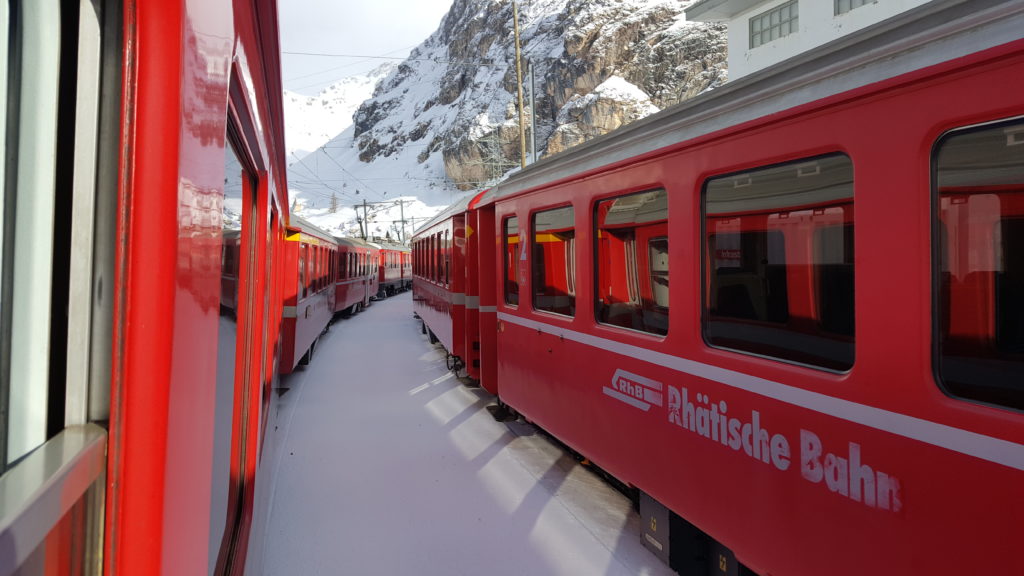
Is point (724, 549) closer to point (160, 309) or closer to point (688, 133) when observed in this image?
point (688, 133)

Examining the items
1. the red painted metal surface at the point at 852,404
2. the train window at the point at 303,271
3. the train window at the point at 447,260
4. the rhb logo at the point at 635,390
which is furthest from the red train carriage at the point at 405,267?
the red painted metal surface at the point at 852,404

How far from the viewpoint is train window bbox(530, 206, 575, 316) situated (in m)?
4.27

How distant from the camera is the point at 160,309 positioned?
A: 2.60 ft

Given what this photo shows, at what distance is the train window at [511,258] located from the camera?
209 inches

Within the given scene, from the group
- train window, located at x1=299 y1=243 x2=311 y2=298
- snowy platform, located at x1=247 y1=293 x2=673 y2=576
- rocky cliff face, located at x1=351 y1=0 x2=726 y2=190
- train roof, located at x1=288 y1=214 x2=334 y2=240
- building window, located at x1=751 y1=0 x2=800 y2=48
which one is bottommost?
snowy platform, located at x1=247 y1=293 x2=673 y2=576

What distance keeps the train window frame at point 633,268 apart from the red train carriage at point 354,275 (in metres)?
10.4

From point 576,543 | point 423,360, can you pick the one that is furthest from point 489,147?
point 576,543

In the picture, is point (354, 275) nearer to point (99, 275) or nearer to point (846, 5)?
point (846, 5)

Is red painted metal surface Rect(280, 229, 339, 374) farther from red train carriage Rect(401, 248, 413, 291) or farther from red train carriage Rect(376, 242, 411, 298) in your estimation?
red train carriage Rect(401, 248, 413, 291)

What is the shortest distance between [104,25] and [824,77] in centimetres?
227

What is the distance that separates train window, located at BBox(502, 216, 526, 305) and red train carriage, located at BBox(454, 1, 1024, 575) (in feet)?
5.42

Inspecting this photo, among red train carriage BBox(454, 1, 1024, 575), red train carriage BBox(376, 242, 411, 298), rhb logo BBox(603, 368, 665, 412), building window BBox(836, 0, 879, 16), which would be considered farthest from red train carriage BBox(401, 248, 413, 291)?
red train carriage BBox(454, 1, 1024, 575)

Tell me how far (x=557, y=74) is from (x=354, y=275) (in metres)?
53.0

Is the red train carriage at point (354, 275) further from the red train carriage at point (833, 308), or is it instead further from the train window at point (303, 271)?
the red train carriage at point (833, 308)
